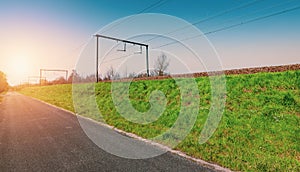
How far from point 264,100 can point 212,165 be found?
5.16 meters

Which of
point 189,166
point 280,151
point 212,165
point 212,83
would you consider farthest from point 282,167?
point 212,83

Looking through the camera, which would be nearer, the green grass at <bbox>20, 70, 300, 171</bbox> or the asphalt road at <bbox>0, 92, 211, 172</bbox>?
the asphalt road at <bbox>0, 92, 211, 172</bbox>

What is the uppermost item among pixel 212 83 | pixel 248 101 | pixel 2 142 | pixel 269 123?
pixel 212 83

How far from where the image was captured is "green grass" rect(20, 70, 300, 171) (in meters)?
4.79

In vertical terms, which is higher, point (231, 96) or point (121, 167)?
point (231, 96)

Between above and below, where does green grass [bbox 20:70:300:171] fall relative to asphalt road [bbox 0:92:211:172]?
above

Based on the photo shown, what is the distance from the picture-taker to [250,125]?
6.98 m

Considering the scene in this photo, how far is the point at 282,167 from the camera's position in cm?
425

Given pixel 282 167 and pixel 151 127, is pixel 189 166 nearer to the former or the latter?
pixel 282 167

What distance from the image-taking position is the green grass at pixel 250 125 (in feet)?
15.7

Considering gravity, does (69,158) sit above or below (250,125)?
below

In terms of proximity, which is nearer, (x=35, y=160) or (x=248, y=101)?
(x=35, y=160)

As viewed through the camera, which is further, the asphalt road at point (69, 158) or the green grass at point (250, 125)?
the green grass at point (250, 125)

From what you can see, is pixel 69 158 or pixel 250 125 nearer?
pixel 69 158
